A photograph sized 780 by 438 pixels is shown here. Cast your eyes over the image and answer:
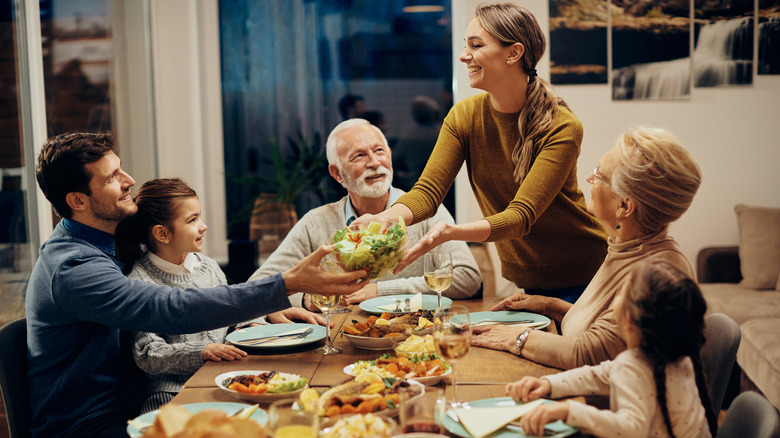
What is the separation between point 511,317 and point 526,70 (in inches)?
32.4

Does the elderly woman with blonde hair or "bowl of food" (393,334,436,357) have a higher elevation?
the elderly woman with blonde hair

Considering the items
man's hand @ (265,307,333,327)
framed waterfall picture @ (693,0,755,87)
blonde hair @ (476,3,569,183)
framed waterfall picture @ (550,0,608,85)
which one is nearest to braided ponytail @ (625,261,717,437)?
blonde hair @ (476,3,569,183)

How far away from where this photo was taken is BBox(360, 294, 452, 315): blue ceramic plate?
7.64ft

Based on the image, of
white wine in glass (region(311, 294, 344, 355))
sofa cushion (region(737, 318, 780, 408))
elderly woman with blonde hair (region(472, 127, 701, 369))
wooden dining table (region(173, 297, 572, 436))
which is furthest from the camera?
sofa cushion (region(737, 318, 780, 408))

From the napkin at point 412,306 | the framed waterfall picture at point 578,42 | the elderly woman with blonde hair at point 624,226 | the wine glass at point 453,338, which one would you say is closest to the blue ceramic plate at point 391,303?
the napkin at point 412,306

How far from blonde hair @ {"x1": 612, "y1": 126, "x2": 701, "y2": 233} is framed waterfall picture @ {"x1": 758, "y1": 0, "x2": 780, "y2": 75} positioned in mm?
3660

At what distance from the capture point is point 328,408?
134 centimetres

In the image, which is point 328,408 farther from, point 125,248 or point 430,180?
point 430,180

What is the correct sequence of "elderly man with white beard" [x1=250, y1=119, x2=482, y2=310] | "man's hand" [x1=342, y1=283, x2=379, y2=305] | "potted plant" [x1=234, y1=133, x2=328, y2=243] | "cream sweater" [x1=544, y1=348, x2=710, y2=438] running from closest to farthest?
"cream sweater" [x1=544, y1=348, x2=710, y2=438] < "man's hand" [x1=342, y1=283, x2=379, y2=305] < "elderly man with white beard" [x1=250, y1=119, x2=482, y2=310] < "potted plant" [x1=234, y1=133, x2=328, y2=243]

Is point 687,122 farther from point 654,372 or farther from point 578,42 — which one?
point 654,372

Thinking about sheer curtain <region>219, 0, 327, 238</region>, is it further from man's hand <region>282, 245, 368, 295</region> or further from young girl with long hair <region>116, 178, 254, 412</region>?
man's hand <region>282, 245, 368, 295</region>

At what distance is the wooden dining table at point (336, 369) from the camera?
5.24ft

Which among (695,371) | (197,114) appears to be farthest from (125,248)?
(197,114)

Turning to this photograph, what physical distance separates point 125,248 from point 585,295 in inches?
54.7
